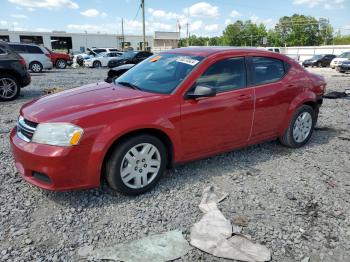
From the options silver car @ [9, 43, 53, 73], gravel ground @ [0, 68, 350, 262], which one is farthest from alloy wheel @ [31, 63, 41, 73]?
gravel ground @ [0, 68, 350, 262]

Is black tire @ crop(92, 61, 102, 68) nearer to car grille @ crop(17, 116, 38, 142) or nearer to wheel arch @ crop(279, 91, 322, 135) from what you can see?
wheel arch @ crop(279, 91, 322, 135)

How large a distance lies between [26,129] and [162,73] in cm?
179

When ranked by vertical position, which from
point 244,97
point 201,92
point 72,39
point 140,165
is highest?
point 72,39

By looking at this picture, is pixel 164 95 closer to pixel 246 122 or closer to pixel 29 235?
pixel 246 122

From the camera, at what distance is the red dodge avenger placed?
3289mm

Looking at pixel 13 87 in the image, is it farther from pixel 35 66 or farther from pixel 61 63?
pixel 61 63

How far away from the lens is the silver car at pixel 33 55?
19781 millimetres

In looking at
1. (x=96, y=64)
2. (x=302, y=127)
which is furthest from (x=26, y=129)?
(x=96, y=64)

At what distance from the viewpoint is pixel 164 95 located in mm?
3805

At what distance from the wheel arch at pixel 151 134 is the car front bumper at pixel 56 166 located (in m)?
0.23

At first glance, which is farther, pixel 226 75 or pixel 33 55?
pixel 33 55

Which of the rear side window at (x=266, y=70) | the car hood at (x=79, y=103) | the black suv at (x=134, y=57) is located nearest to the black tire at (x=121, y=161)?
the car hood at (x=79, y=103)

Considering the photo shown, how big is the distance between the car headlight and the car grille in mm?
182

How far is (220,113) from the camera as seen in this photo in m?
4.14
